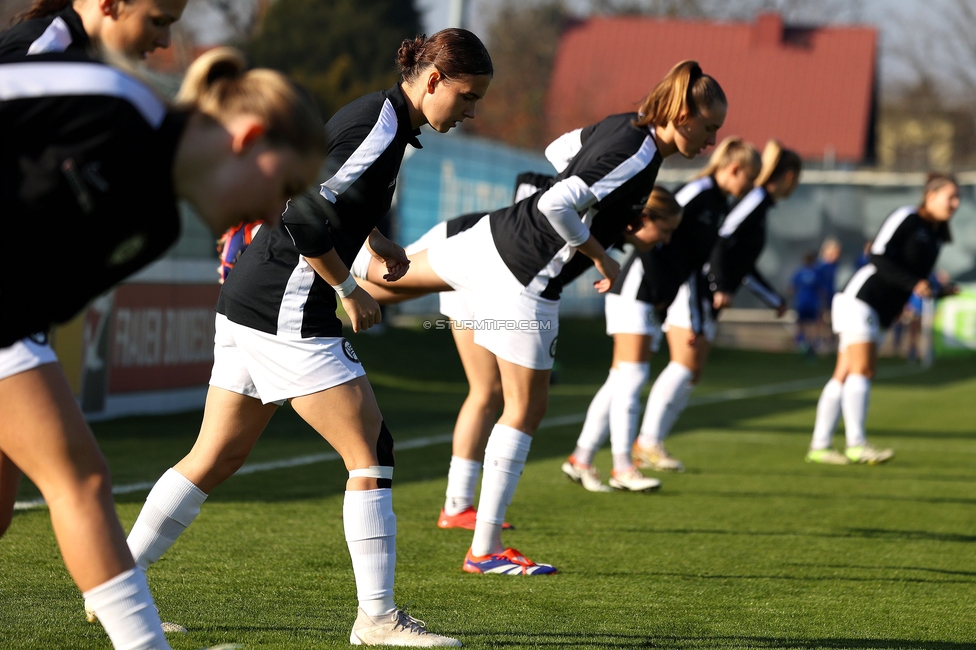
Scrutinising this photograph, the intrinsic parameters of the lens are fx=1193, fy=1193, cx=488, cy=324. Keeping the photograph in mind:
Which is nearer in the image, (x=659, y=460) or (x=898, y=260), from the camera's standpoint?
(x=659, y=460)

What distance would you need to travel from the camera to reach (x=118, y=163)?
226 centimetres

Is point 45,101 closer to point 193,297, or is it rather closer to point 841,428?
point 193,297

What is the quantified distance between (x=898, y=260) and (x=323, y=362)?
6782 millimetres

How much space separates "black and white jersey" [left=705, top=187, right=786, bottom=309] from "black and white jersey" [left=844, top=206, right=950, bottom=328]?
0.87m

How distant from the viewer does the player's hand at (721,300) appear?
8820 millimetres

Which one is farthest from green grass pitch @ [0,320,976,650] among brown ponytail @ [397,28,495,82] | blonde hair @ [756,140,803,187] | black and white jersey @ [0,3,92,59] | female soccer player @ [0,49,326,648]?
blonde hair @ [756,140,803,187]

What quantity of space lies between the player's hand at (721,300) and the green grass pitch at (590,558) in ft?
3.99

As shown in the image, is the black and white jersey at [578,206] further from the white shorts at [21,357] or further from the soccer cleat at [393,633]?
→ the white shorts at [21,357]

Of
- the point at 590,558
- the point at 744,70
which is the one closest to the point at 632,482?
the point at 590,558

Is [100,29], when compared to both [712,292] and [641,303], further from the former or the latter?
[712,292]

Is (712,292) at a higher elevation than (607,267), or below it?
below

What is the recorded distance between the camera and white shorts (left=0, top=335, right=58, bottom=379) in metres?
2.66

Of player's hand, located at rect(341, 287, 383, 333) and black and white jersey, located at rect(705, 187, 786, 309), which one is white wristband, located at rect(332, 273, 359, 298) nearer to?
player's hand, located at rect(341, 287, 383, 333)

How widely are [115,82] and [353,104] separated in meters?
1.70
